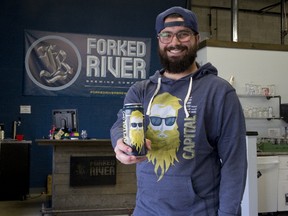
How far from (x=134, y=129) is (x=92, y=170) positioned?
148 inches

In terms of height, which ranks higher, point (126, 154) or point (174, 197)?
point (126, 154)

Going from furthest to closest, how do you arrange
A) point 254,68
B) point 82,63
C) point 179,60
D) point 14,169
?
point 82,63
point 254,68
point 14,169
point 179,60

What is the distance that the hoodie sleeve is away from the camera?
117cm

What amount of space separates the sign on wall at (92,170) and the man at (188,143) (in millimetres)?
3500

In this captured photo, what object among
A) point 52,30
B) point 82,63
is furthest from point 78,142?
point 52,30

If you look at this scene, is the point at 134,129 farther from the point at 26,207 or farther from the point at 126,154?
the point at 26,207

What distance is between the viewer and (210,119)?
1261mm

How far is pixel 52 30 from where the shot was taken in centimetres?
655

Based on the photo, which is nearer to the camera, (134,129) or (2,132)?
(134,129)

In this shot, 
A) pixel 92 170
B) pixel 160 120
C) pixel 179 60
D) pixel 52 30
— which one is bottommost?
pixel 92 170

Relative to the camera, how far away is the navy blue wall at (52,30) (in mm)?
6387

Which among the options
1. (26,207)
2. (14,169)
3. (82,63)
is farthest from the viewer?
(82,63)

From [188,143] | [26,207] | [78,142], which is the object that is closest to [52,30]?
[78,142]

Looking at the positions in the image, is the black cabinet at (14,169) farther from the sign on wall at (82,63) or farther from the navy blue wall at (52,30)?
the sign on wall at (82,63)
